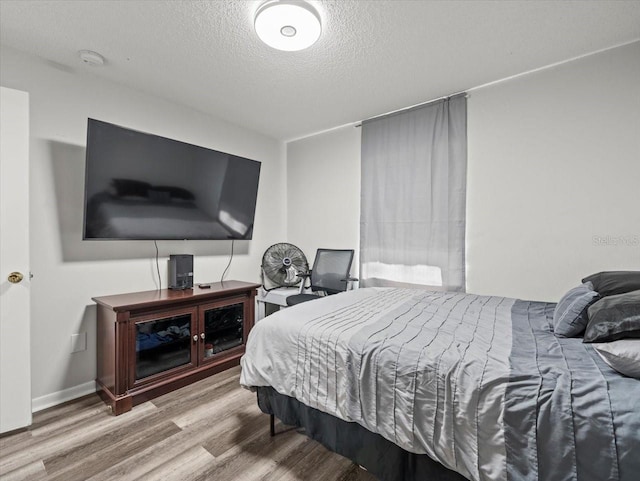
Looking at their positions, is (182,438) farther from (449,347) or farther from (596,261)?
(596,261)

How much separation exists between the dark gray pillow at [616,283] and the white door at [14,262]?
11.5 ft

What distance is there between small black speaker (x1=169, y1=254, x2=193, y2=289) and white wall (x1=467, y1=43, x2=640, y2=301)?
258 centimetres

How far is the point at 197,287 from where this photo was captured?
292cm

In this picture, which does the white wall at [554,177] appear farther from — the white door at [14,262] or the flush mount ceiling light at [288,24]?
the white door at [14,262]

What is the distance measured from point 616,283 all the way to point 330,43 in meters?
2.28

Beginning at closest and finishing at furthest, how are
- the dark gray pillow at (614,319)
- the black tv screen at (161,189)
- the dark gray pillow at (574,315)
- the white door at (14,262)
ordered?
the dark gray pillow at (614,319)
the dark gray pillow at (574,315)
the white door at (14,262)
the black tv screen at (161,189)

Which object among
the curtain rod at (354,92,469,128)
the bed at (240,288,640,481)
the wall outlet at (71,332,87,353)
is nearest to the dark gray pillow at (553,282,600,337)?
the bed at (240,288,640,481)

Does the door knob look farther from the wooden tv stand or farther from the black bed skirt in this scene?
the black bed skirt

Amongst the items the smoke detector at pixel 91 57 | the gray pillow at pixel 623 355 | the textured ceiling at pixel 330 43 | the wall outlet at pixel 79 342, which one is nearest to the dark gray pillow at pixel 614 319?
the gray pillow at pixel 623 355

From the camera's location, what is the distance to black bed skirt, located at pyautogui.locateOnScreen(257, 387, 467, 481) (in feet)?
4.09

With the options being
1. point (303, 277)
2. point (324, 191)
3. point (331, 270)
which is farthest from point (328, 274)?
point (324, 191)

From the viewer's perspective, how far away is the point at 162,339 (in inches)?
97.1

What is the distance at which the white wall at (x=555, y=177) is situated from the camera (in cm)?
214

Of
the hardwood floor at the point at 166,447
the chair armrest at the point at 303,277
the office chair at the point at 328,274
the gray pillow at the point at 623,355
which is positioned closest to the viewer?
the gray pillow at the point at 623,355
